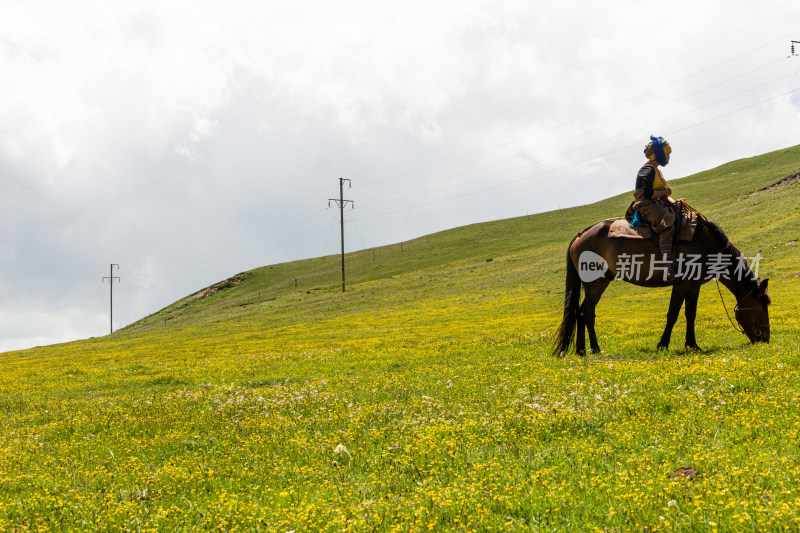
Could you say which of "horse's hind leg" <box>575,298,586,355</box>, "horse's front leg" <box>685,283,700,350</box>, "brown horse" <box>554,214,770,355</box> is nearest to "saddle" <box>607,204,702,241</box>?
"brown horse" <box>554,214,770,355</box>

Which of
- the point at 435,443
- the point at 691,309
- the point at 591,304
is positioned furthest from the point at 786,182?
the point at 435,443

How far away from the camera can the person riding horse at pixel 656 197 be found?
14945 mm

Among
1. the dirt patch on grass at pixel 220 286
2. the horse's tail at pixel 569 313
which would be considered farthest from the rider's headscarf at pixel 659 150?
the dirt patch on grass at pixel 220 286

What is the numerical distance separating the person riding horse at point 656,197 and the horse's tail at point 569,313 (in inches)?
96.6

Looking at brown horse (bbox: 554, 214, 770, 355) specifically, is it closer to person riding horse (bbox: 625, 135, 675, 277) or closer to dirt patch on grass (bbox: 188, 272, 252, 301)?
person riding horse (bbox: 625, 135, 675, 277)

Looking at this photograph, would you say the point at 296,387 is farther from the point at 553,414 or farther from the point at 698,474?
the point at 698,474

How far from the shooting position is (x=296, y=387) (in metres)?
14.6

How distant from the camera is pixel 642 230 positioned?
15586 millimetres

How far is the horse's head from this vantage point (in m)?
14.6

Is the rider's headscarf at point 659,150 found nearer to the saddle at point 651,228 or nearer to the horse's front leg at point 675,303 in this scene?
the saddle at point 651,228

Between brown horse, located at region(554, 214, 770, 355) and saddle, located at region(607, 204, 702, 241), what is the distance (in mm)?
155

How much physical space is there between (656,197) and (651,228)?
0.92m

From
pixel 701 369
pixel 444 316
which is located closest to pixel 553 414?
pixel 701 369

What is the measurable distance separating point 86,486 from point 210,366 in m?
16.6
